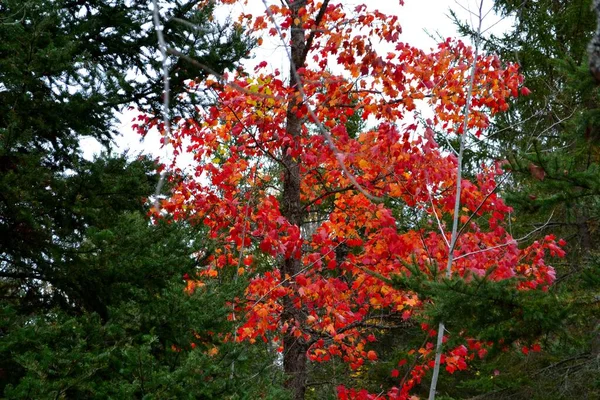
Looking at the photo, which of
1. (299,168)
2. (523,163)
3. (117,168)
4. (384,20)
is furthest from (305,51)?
(523,163)

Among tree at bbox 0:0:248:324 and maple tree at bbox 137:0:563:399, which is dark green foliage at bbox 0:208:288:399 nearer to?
tree at bbox 0:0:248:324

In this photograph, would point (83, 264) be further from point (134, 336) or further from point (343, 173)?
point (343, 173)

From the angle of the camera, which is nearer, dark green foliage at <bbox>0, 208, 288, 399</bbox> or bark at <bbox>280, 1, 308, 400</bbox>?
dark green foliage at <bbox>0, 208, 288, 399</bbox>

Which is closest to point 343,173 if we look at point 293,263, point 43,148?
point 293,263

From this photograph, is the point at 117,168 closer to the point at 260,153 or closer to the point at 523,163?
the point at 523,163

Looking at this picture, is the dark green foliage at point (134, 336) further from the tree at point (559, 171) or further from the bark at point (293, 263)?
the bark at point (293, 263)

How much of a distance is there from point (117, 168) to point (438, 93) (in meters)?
4.52

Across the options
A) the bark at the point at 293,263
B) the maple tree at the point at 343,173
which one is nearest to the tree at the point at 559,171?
the maple tree at the point at 343,173

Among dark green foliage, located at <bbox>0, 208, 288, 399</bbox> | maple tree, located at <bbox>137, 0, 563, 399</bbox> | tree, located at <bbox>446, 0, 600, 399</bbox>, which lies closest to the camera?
dark green foliage, located at <bbox>0, 208, 288, 399</bbox>

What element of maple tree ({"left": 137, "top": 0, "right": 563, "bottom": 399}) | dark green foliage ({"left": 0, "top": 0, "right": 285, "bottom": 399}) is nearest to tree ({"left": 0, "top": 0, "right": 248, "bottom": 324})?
dark green foliage ({"left": 0, "top": 0, "right": 285, "bottom": 399})

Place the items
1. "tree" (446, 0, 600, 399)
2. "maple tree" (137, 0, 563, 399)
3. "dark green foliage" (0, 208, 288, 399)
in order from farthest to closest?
"maple tree" (137, 0, 563, 399) → "tree" (446, 0, 600, 399) → "dark green foliage" (0, 208, 288, 399)

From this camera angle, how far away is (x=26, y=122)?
16.3ft

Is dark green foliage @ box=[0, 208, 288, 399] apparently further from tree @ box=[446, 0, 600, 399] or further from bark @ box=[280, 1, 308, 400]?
bark @ box=[280, 1, 308, 400]

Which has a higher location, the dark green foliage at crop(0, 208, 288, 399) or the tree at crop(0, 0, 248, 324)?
the tree at crop(0, 0, 248, 324)
